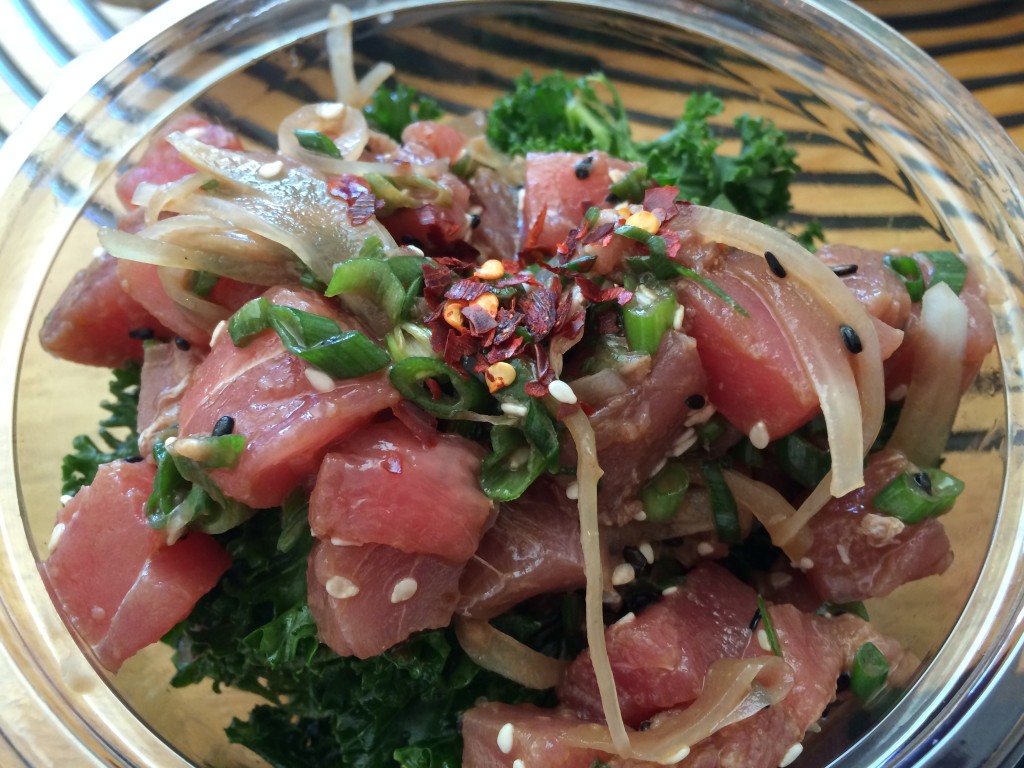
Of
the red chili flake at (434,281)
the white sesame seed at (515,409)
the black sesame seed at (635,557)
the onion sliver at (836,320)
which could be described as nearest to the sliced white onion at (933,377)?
the onion sliver at (836,320)

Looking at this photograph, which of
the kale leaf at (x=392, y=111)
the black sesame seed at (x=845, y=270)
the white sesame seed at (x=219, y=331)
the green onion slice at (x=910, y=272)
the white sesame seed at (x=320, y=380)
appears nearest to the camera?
the white sesame seed at (x=320, y=380)

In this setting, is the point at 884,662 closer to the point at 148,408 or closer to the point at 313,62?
the point at 148,408

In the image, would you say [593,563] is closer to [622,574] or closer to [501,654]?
[622,574]

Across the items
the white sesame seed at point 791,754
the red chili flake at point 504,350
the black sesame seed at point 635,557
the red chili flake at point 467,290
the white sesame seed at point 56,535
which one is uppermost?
the white sesame seed at point 56,535

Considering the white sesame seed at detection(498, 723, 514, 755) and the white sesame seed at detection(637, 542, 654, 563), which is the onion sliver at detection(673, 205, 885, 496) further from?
the white sesame seed at detection(498, 723, 514, 755)

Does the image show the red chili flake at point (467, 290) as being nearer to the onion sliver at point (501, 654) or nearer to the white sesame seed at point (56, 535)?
the onion sliver at point (501, 654)

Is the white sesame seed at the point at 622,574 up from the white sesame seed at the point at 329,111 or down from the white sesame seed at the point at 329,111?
down

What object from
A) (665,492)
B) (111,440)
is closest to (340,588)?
(665,492)
